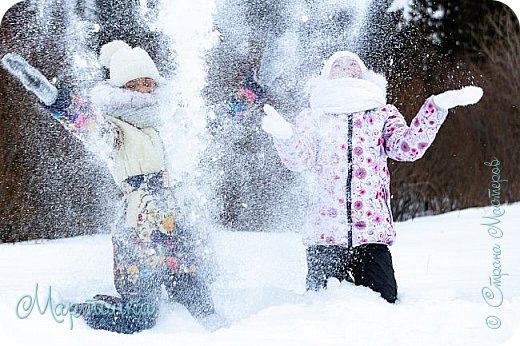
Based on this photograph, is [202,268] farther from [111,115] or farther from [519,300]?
[519,300]

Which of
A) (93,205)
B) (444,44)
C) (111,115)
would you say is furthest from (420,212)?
(111,115)

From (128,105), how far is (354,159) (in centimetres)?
69

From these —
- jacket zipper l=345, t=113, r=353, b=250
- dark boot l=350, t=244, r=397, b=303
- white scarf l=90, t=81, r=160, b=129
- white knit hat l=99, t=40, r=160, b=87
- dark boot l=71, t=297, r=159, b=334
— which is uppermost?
white knit hat l=99, t=40, r=160, b=87

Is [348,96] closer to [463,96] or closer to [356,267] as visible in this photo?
[463,96]

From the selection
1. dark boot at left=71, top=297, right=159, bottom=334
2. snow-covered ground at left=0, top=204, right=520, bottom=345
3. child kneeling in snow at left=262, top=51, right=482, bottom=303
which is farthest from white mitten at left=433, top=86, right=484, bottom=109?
dark boot at left=71, top=297, right=159, bottom=334

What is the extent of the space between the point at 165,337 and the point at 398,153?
0.88 metres

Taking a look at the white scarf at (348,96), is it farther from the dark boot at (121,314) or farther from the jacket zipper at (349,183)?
the dark boot at (121,314)

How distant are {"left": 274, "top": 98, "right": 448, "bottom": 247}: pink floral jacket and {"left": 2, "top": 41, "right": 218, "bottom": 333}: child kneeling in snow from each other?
14.6 inches

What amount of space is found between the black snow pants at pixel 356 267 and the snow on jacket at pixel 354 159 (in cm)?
4

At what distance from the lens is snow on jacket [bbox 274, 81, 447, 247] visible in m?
2.19

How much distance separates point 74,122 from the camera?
2.08 metres

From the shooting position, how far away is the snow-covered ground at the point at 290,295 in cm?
194

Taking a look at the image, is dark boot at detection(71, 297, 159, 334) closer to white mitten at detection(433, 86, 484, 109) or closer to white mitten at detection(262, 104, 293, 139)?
white mitten at detection(262, 104, 293, 139)

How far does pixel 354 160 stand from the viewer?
2223mm
